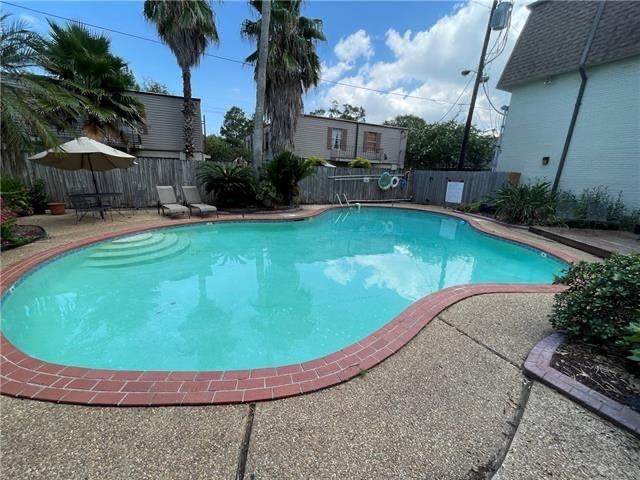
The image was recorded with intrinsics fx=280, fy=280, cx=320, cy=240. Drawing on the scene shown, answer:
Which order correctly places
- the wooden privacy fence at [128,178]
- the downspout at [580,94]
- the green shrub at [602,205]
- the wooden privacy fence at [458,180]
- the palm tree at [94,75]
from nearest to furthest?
the palm tree at [94,75], the wooden privacy fence at [128,178], the green shrub at [602,205], the downspout at [580,94], the wooden privacy fence at [458,180]

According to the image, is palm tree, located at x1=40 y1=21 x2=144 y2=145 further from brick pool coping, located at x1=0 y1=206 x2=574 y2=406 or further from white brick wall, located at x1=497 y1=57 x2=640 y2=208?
white brick wall, located at x1=497 y1=57 x2=640 y2=208

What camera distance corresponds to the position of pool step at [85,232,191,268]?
215 inches

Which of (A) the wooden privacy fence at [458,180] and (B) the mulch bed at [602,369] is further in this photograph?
Result: (A) the wooden privacy fence at [458,180]

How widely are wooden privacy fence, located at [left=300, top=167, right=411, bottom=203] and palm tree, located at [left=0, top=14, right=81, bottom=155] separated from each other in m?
8.89

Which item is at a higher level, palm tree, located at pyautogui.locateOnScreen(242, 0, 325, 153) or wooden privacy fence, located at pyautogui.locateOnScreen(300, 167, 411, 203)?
palm tree, located at pyautogui.locateOnScreen(242, 0, 325, 153)

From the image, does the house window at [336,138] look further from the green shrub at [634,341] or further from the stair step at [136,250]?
the green shrub at [634,341]

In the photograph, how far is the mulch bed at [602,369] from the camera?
6.57ft

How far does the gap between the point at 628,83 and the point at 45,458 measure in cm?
1480

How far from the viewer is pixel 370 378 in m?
2.27

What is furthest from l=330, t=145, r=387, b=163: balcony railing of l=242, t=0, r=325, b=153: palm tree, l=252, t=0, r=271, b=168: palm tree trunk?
l=252, t=0, r=271, b=168: palm tree trunk

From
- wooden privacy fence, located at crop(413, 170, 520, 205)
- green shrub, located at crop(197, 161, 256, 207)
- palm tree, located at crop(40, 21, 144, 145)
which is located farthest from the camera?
wooden privacy fence, located at crop(413, 170, 520, 205)

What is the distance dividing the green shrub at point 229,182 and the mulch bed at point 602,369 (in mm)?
9345

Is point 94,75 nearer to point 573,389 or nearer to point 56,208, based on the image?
point 56,208

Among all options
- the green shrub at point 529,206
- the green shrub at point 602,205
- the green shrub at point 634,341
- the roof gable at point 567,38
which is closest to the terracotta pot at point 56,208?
the green shrub at point 634,341
